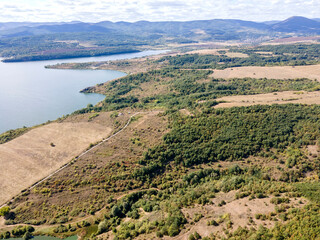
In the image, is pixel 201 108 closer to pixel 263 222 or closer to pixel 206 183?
pixel 206 183

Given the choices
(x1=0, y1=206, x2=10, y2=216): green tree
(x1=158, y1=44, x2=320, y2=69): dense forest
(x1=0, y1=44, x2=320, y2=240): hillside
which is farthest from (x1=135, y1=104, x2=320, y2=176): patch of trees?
(x1=158, y1=44, x2=320, y2=69): dense forest

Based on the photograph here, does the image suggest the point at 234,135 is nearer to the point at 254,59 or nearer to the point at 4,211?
the point at 4,211

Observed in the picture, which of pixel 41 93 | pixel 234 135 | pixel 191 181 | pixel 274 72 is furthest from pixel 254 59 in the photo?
pixel 41 93

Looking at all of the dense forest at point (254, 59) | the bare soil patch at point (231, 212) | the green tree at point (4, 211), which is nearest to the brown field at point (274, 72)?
the dense forest at point (254, 59)

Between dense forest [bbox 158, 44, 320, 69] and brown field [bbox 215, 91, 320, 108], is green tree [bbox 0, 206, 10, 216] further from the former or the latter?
dense forest [bbox 158, 44, 320, 69]

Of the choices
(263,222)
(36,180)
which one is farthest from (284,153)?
(36,180)

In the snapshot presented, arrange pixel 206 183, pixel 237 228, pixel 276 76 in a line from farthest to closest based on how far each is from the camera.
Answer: pixel 276 76
pixel 206 183
pixel 237 228

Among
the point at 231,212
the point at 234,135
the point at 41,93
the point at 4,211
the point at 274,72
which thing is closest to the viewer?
the point at 231,212

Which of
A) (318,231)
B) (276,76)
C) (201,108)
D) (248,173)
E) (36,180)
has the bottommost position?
(36,180)
